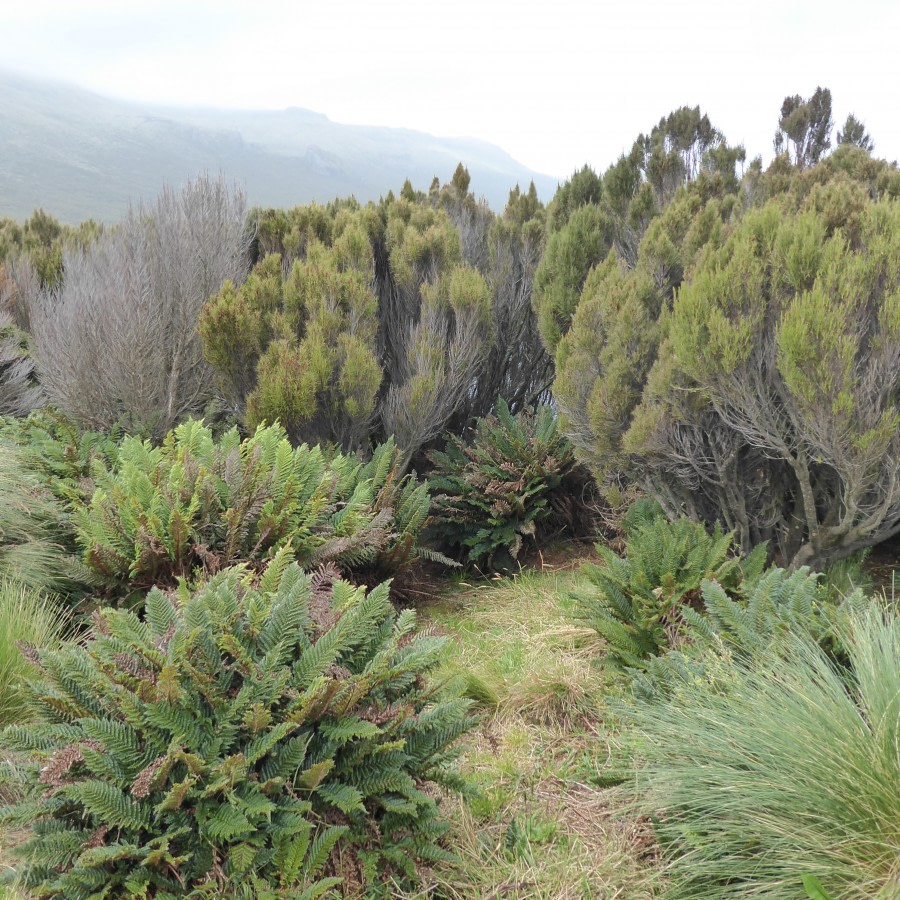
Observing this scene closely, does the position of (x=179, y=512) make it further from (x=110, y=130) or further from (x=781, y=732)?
(x=110, y=130)

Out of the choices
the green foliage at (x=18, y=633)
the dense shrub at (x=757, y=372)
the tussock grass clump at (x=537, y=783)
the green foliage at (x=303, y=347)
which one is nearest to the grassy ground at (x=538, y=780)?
the tussock grass clump at (x=537, y=783)

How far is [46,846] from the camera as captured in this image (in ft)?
5.90

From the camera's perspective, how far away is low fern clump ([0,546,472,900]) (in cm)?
178

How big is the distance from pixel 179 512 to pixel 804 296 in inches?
132

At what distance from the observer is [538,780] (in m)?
2.64

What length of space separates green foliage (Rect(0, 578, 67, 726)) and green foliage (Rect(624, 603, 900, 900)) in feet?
7.55

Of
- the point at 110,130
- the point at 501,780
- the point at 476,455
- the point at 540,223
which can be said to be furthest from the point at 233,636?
the point at 110,130

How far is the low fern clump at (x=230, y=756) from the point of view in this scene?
178cm

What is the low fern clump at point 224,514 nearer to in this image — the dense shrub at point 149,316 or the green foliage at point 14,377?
the dense shrub at point 149,316

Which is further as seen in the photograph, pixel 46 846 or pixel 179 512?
pixel 179 512

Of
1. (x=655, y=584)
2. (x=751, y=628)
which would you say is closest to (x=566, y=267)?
(x=655, y=584)

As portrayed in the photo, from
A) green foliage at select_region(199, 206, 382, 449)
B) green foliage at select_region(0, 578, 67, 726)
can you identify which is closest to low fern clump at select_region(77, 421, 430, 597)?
green foliage at select_region(0, 578, 67, 726)

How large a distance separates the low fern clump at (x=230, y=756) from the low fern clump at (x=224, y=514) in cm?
134

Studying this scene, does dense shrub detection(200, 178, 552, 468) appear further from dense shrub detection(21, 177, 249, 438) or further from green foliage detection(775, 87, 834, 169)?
green foliage detection(775, 87, 834, 169)
